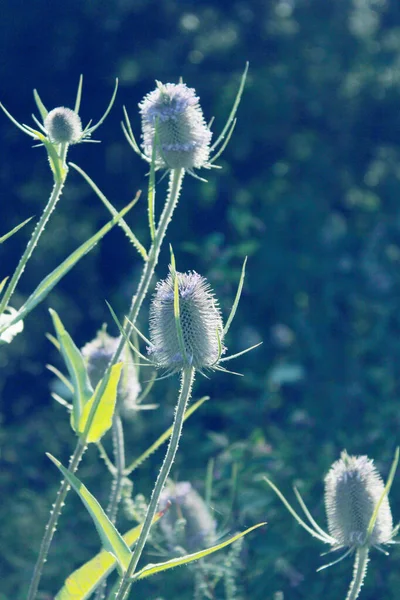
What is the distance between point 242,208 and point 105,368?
220 centimetres

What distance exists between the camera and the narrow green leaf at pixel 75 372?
1864mm

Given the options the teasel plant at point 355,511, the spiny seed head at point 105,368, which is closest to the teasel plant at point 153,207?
the spiny seed head at point 105,368

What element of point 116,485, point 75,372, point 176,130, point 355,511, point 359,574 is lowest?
point 359,574

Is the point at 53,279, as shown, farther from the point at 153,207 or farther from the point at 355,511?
the point at 355,511

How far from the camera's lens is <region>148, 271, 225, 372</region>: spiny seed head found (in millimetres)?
1656

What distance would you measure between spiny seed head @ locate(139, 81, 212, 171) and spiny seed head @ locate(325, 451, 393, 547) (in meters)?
0.73

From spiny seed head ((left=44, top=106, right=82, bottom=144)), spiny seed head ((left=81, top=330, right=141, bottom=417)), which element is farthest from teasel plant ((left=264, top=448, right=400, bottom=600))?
spiny seed head ((left=44, top=106, right=82, bottom=144))

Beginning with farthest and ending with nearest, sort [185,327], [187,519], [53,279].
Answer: [187,519] < [53,279] < [185,327]

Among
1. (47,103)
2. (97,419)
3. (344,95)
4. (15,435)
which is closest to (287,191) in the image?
(344,95)

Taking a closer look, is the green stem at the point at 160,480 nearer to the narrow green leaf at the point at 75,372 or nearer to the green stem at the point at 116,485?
the narrow green leaf at the point at 75,372

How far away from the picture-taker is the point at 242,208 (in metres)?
4.40

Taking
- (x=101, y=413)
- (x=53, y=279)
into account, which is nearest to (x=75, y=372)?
(x=101, y=413)

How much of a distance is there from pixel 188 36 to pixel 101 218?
1097 millimetres

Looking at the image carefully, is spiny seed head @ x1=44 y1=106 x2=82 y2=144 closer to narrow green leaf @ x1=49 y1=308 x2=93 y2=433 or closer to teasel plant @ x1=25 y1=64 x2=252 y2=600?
teasel plant @ x1=25 y1=64 x2=252 y2=600
